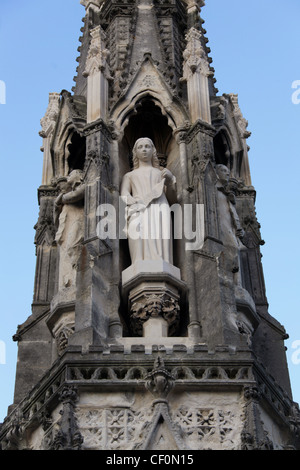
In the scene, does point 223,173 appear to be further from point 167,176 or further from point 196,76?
point 196,76

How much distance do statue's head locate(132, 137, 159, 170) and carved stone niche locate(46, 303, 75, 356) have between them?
10.8 feet

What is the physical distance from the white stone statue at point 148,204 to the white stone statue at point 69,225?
1.01 metres

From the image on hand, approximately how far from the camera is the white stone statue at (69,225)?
23062 millimetres

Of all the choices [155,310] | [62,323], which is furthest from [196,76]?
[62,323]

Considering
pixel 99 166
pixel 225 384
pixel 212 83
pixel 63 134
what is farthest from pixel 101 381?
pixel 212 83

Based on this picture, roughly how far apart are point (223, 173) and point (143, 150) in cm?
168

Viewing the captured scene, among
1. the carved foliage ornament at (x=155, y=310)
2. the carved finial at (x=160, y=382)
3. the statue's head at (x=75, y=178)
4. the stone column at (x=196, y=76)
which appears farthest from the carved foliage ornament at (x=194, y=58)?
the carved finial at (x=160, y=382)

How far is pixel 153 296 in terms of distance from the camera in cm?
2155

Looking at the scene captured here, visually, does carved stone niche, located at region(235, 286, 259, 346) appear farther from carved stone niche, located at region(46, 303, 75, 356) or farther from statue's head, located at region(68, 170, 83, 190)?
statue's head, located at region(68, 170, 83, 190)

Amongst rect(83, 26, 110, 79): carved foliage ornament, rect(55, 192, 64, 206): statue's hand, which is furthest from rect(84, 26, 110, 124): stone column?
rect(55, 192, 64, 206): statue's hand

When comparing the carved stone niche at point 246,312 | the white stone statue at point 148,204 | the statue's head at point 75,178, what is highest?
the statue's head at point 75,178

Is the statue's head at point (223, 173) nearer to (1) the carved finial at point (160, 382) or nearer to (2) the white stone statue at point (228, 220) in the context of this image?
(2) the white stone statue at point (228, 220)

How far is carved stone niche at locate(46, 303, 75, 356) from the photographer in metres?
22.0

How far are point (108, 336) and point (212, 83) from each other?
8.39 metres
